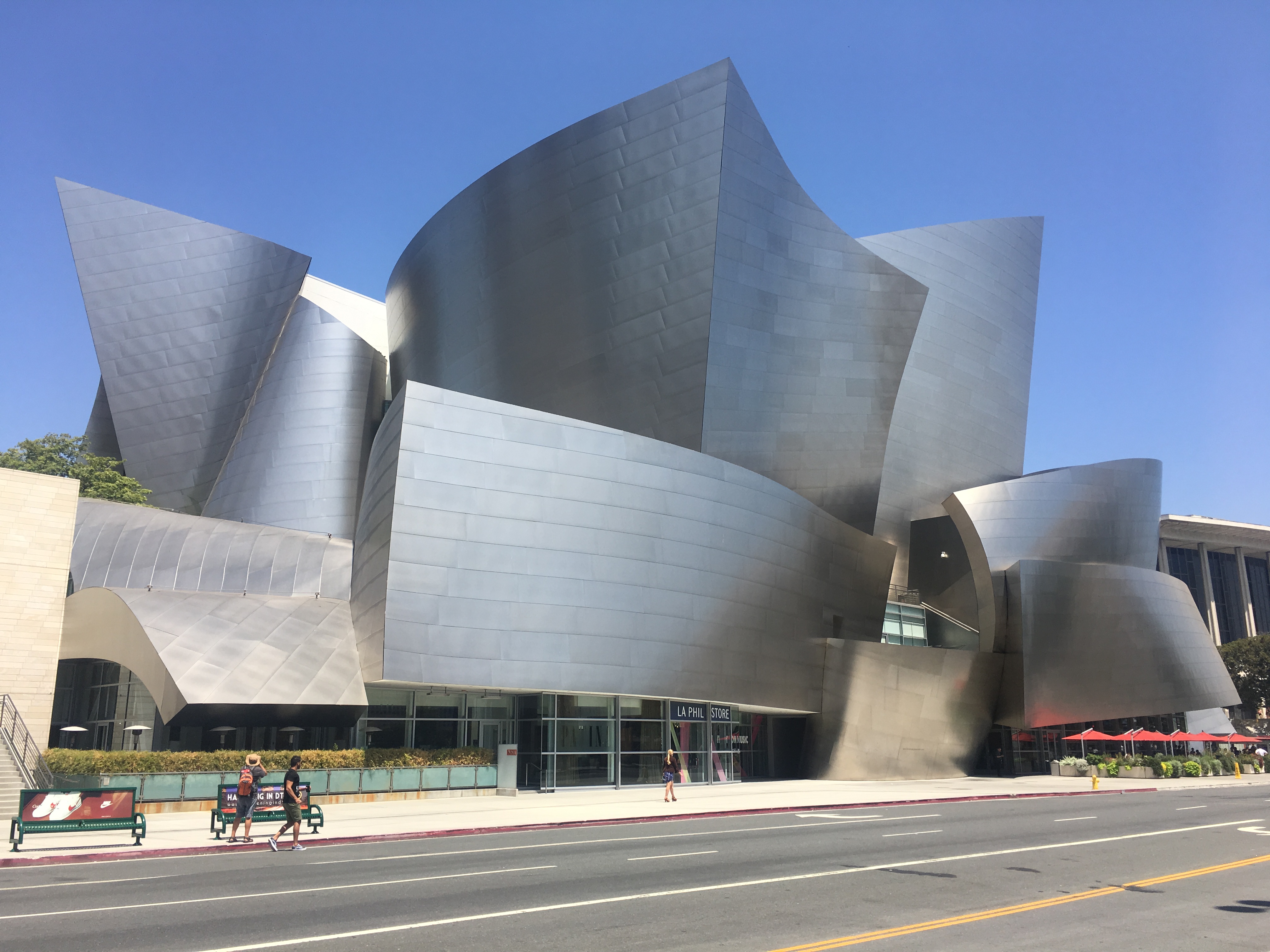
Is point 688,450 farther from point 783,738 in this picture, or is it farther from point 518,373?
point 783,738

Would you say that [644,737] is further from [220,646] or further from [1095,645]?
[1095,645]

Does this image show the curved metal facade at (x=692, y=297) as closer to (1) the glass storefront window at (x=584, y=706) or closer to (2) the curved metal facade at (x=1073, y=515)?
(2) the curved metal facade at (x=1073, y=515)

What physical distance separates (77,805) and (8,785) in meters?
10.2

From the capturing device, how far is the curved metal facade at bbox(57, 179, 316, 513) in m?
47.6

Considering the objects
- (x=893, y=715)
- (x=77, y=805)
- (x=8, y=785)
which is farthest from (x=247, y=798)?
(x=893, y=715)

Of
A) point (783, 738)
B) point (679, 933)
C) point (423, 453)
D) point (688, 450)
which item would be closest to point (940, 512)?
point (783, 738)

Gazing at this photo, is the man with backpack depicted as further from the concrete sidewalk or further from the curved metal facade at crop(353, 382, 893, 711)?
the curved metal facade at crop(353, 382, 893, 711)

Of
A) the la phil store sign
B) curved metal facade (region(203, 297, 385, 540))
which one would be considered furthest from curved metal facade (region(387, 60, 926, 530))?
the la phil store sign

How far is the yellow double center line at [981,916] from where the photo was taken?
8117 mm

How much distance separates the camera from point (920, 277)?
167 feet

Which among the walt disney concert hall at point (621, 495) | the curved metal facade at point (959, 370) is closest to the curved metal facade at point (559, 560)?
the walt disney concert hall at point (621, 495)

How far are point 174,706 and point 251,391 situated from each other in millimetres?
26927

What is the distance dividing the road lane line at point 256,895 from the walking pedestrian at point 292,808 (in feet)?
14.4

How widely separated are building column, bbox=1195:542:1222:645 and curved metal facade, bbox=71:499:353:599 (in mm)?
106103
